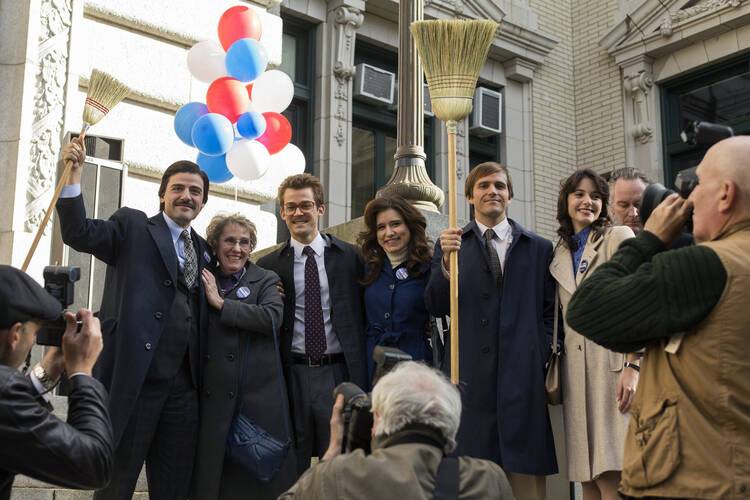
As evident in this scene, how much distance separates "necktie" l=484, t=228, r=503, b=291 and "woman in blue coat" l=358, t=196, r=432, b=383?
0.38m

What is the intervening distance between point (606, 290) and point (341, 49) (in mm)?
9356

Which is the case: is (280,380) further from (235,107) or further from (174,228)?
(235,107)

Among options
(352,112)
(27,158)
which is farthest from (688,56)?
(27,158)

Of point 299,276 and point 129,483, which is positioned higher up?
point 299,276

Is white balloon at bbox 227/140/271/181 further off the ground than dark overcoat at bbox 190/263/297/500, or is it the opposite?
white balloon at bbox 227/140/271/181

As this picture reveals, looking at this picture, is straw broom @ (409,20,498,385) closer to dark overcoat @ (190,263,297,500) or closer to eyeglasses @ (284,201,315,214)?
eyeglasses @ (284,201,315,214)

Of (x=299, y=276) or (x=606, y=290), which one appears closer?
(x=606, y=290)

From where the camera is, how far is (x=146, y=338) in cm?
408

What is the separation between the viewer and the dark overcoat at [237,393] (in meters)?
4.18

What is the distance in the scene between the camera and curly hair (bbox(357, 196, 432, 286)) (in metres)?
4.64

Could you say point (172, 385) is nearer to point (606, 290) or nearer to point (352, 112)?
point (606, 290)

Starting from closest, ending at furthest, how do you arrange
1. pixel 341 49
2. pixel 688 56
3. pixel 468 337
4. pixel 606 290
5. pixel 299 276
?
pixel 606 290, pixel 468 337, pixel 299 276, pixel 341 49, pixel 688 56

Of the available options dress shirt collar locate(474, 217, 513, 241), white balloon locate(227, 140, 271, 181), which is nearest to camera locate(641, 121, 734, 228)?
dress shirt collar locate(474, 217, 513, 241)

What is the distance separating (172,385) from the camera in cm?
416
